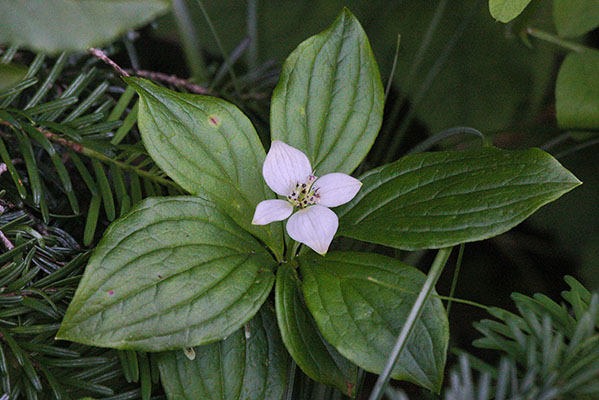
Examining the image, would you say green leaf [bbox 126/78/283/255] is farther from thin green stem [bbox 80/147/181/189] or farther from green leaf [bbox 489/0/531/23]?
green leaf [bbox 489/0/531/23]

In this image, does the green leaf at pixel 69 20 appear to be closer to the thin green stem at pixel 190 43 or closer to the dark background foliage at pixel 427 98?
the dark background foliage at pixel 427 98

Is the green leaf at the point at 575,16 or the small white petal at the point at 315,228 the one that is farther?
the green leaf at the point at 575,16

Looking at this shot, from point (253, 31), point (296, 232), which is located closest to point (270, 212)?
point (296, 232)

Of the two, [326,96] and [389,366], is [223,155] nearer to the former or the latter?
[326,96]

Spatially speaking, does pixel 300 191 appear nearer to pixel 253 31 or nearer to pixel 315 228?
pixel 315 228

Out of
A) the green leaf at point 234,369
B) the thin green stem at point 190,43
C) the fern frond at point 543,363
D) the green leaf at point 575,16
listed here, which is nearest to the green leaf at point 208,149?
the green leaf at point 234,369

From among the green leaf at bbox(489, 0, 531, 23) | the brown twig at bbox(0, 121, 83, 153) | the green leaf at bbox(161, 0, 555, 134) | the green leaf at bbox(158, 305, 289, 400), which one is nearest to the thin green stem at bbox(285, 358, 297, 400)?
the green leaf at bbox(158, 305, 289, 400)
